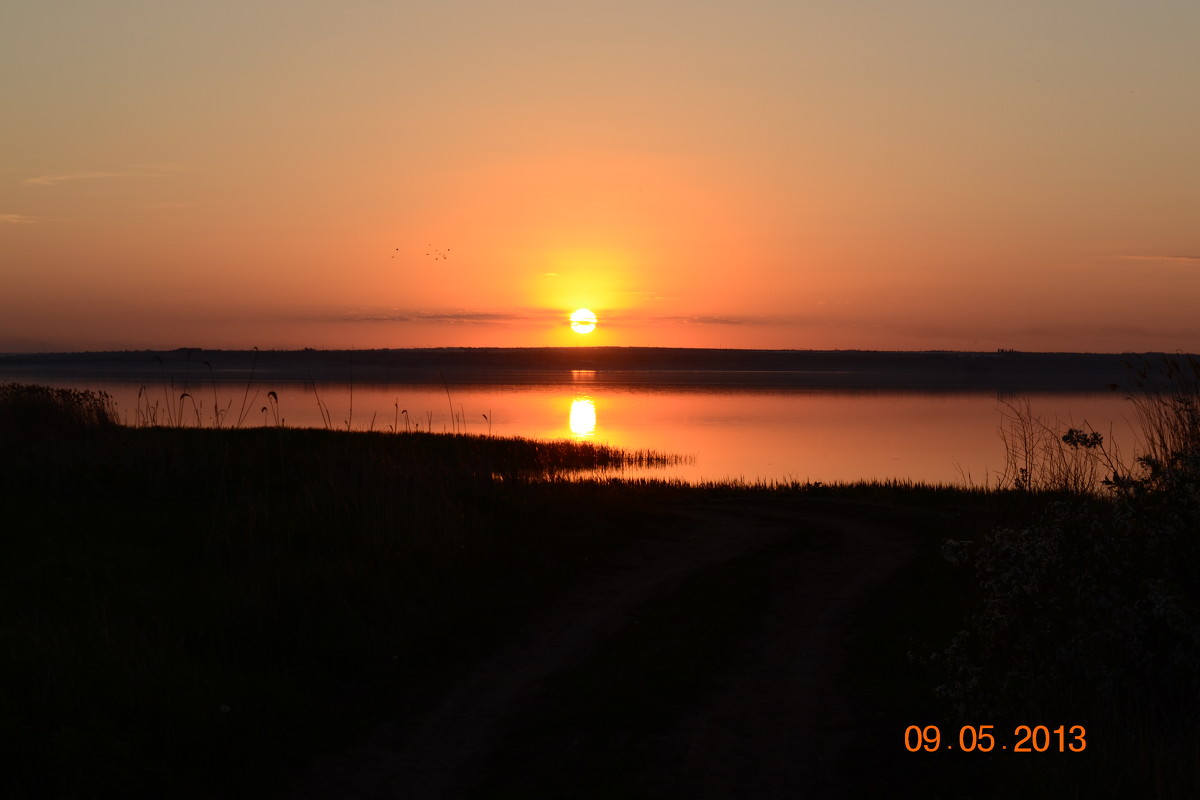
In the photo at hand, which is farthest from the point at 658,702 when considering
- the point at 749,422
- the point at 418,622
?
the point at 749,422

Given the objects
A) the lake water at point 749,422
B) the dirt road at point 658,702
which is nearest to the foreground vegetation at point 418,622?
the dirt road at point 658,702

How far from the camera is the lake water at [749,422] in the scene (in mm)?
30828

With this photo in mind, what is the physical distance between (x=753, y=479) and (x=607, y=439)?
13.6 m

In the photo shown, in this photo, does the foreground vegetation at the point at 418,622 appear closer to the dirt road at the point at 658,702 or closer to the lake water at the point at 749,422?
the dirt road at the point at 658,702

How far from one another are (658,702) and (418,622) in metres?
2.86

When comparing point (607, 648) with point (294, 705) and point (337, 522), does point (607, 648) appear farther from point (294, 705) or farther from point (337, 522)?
point (337, 522)

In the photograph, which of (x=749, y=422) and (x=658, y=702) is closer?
(x=658, y=702)

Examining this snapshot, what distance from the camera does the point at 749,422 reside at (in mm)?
49094

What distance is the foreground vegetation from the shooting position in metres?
6.29

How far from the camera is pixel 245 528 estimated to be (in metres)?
11.9

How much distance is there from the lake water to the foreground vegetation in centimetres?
555

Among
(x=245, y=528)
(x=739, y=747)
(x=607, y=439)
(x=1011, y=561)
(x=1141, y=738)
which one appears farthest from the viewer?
(x=607, y=439)

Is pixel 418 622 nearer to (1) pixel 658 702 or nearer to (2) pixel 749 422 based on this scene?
(1) pixel 658 702

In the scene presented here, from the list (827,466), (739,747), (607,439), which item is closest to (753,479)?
(827,466)
